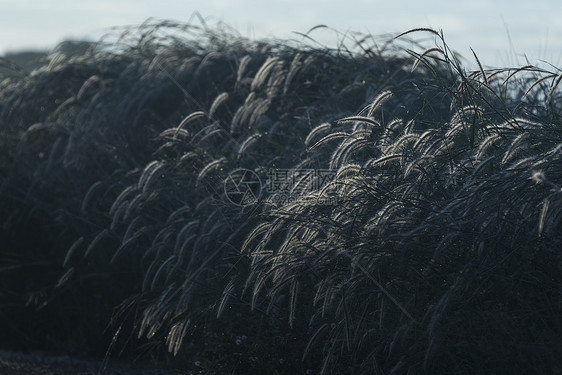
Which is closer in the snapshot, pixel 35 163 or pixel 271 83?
pixel 271 83

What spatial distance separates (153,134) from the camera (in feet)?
22.7

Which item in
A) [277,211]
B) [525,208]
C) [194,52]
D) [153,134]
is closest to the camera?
[525,208]

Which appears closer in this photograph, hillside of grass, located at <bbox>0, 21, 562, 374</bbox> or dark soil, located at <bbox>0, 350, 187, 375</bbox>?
hillside of grass, located at <bbox>0, 21, 562, 374</bbox>

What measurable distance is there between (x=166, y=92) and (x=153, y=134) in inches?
19.3

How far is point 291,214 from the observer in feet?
13.5

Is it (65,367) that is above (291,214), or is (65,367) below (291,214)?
below

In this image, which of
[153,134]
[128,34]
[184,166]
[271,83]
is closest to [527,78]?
[271,83]

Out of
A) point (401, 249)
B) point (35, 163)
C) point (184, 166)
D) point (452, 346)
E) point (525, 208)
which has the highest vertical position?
point (525, 208)

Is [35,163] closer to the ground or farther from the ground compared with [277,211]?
closer to the ground

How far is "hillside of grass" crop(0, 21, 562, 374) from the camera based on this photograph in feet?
12.2

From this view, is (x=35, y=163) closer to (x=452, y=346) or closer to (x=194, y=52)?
(x=194, y=52)

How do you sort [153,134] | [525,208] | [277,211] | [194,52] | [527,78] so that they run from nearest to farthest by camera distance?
[525,208], [277,211], [527,78], [153,134], [194,52]

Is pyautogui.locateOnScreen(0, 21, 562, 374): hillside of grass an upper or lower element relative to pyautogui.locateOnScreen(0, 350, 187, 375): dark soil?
upper

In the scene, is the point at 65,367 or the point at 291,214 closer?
the point at 291,214
